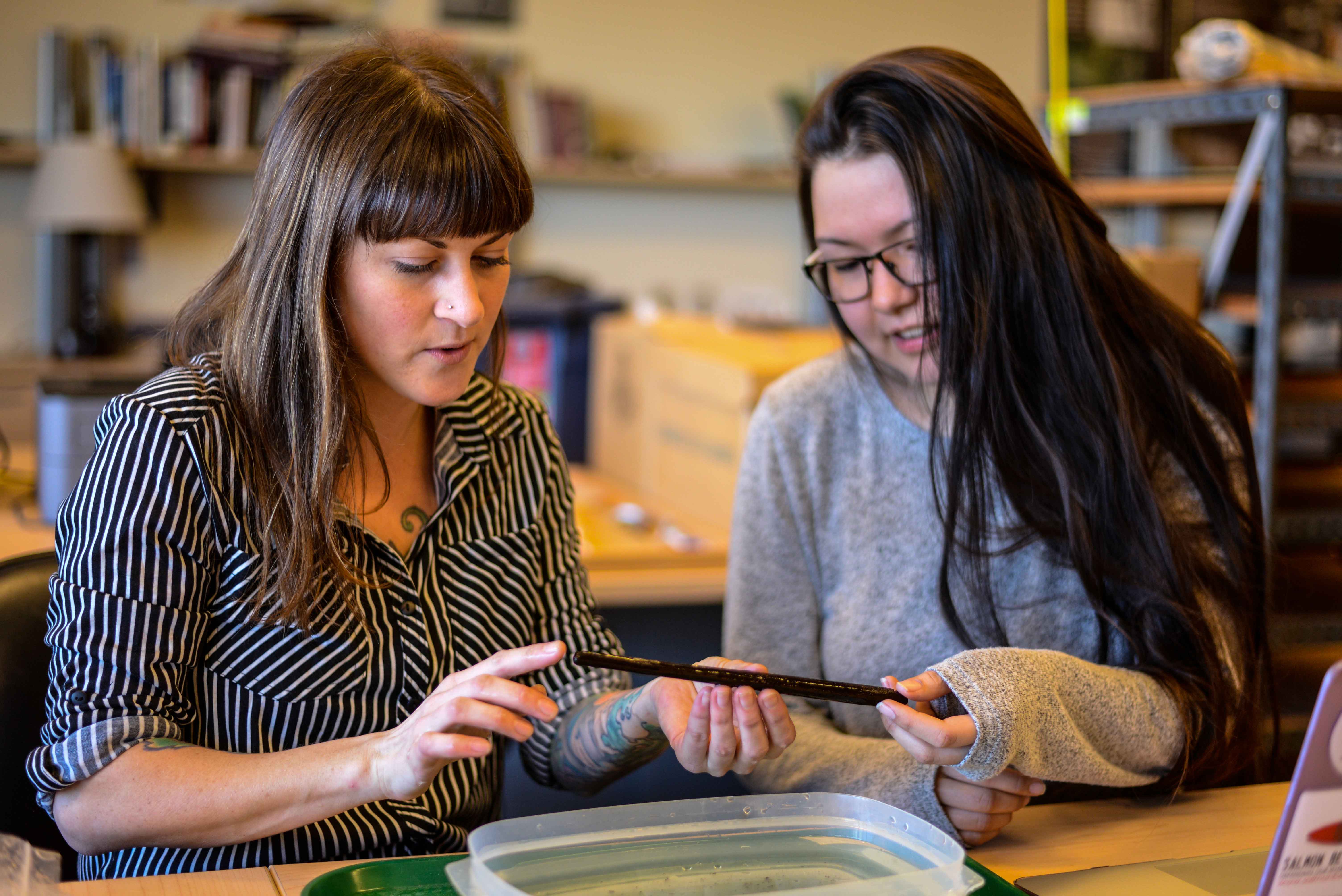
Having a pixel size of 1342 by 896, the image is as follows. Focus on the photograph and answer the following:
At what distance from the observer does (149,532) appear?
0.94 meters

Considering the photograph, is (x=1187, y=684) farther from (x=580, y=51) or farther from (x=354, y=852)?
(x=580, y=51)

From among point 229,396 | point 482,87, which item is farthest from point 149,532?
point 482,87

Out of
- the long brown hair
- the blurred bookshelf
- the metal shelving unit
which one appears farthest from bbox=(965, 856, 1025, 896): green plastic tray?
the blurred bookshelf

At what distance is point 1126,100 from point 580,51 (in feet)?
6.51

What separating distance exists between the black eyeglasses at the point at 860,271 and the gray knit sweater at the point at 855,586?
0.10 m

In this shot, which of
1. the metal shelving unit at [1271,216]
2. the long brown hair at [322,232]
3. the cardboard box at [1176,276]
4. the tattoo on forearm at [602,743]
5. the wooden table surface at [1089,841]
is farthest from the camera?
the cardboard box at [1176,276]

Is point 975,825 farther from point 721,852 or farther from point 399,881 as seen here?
point 399,881

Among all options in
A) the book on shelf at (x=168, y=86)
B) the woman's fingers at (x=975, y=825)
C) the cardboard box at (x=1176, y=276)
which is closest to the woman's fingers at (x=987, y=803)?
the woman's fingers at (x=975, y=825)

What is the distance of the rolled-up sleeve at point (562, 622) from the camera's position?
1.18 metres

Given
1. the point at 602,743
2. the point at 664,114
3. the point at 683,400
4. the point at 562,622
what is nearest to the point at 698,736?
the point at 602,743

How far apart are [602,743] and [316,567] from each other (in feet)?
0.98

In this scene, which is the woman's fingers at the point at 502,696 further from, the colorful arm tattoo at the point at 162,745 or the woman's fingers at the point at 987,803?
the woman's fingers at the point at 987,803

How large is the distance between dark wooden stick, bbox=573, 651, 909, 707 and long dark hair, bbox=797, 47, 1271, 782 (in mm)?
323

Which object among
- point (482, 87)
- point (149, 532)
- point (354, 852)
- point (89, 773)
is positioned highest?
point (482, 87)
